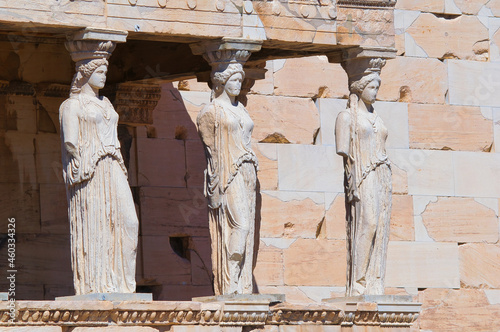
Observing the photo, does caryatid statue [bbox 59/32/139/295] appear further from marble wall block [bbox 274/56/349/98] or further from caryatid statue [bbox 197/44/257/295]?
marble wall block [bbox 274/56/349/98]

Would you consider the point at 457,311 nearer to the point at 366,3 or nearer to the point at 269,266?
the point at 269,266

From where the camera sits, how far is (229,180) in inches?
538

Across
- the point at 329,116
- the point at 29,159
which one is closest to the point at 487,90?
the point at 329,116

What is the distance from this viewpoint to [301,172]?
57.0 feet

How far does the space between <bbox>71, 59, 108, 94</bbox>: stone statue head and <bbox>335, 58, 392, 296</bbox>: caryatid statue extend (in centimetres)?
233

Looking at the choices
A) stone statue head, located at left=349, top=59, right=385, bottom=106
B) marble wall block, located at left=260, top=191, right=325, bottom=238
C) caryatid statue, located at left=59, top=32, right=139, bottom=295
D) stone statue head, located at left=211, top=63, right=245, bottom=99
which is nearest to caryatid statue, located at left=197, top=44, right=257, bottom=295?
stone statue head, located at left=211, top=63, right=245, bottom=99

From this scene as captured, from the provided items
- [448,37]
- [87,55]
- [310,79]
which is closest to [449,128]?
[448,37]

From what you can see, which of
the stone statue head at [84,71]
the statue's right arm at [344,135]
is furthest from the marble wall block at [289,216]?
the stone statue head at [84,71]

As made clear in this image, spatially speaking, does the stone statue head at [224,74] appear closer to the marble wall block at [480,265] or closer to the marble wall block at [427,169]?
the marble wall block at [427,169]

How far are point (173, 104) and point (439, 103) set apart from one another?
3.13 meters

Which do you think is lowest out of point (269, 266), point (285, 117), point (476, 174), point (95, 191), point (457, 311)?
point (457, 311)

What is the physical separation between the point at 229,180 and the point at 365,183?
1.37 m

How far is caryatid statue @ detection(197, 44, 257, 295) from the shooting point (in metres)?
13.7

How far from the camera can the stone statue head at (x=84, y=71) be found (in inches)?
522
